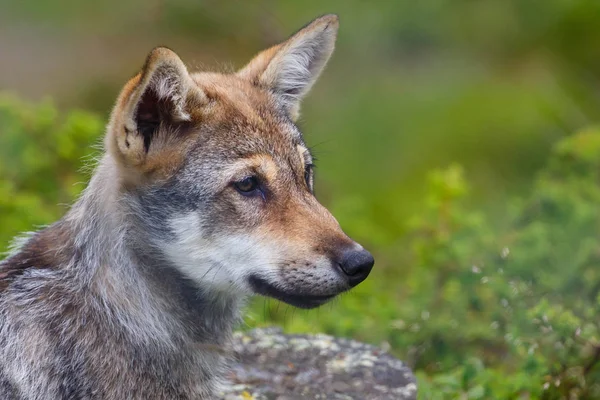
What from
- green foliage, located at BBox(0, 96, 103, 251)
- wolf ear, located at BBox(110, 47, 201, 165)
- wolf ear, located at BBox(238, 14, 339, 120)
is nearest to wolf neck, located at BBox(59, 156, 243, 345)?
wolf ear, located at BBox(110, 47, 201, 165)

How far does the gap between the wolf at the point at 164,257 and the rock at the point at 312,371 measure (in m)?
0.71

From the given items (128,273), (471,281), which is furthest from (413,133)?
(128,273)

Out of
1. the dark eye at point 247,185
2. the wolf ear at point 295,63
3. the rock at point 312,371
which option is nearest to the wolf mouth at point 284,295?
the dark eye at point 247,185

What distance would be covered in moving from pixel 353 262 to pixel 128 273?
4.01 ft

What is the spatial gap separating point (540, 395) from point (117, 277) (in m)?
3.01

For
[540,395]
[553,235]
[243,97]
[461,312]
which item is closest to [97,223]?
[243,97]

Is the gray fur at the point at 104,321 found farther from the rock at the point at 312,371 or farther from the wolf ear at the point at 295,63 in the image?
the wolf ear at the point at 295,63

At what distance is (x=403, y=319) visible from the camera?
830cm

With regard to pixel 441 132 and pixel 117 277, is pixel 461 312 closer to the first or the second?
pixel 117 277

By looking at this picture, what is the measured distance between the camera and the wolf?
498 cm

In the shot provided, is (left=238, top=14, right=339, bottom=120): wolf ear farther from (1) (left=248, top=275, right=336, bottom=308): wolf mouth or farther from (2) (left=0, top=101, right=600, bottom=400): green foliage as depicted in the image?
(2) (left=0, top=101, right=600, bottom=400): green foliage

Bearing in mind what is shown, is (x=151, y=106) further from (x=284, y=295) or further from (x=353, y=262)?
Result: (x=353, y=262)

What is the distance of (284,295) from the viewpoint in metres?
5.16

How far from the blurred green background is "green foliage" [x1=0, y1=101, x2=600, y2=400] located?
21 millimetres
